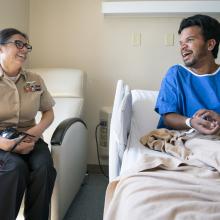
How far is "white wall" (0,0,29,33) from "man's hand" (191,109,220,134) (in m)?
1.59

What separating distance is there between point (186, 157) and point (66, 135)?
743 mm

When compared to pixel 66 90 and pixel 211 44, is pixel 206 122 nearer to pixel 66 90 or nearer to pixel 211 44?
pixel 211 44

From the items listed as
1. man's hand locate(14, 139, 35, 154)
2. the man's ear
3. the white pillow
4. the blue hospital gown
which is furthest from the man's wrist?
man's hand locate(14, 139, 35, 154)

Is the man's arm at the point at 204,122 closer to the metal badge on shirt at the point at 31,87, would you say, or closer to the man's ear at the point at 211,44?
the man's ear at the point at 211,44

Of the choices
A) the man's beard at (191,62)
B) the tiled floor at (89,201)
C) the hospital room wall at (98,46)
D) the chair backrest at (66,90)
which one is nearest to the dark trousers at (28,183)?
the tiled floor at (89,201)

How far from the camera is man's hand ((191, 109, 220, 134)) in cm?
128

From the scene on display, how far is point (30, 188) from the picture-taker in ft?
4.64

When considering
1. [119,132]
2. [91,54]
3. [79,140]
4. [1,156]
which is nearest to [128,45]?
[91,54]

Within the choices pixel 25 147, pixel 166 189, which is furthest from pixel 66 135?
pixel 166 189

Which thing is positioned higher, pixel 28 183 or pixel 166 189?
pixel 166 189

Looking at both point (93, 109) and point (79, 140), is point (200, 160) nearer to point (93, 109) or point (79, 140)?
point (79, 140)

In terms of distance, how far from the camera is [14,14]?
90.4 inches

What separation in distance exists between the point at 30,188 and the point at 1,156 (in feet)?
0.69

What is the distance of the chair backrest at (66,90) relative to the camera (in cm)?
206
